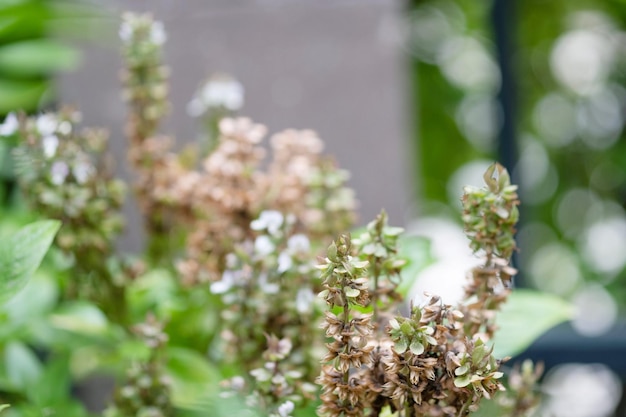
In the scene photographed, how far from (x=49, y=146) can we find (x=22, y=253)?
0.46 ft

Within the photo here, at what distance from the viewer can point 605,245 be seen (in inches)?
118

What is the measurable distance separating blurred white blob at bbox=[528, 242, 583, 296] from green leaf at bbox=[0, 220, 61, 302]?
2684 millimetres

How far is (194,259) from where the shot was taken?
0.81 m

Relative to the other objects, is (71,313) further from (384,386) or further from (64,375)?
(384,386)

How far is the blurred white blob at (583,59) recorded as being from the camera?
2.98 meters

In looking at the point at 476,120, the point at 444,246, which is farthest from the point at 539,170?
the point at 444,246

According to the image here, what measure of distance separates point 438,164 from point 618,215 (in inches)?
26.2

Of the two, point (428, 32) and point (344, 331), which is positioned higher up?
point (428, 32)

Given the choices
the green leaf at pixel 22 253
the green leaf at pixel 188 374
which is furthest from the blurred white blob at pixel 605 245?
the green leaf at pixel 22 253

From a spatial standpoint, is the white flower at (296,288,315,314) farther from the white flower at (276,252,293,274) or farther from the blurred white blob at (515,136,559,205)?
the blurred white blob at (515,136,559,205)

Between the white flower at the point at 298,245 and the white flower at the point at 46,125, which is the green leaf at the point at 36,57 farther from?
the white flower at the point at 298,245

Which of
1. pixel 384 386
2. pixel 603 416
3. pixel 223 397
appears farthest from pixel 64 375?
pixel 603 416

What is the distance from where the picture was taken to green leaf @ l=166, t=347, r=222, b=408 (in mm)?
722

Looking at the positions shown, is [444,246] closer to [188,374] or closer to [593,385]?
[593,385]
